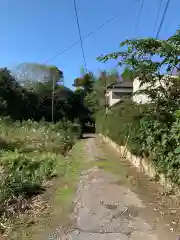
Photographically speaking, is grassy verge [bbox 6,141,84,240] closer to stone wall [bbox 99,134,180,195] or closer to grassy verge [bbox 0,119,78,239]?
grassy verge [bbox 0,119,78,239]

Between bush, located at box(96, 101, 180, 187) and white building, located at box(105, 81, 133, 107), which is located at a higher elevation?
white building, located at box(105, 81, 133, 107)

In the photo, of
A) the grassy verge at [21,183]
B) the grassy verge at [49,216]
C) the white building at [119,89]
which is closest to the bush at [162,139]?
the grassy verge at [49,216]

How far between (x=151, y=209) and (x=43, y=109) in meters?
48.8

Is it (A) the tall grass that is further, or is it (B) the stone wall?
(B) the stone wall

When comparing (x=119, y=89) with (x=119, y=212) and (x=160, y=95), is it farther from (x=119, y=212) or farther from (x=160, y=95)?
(x=119, y=212)

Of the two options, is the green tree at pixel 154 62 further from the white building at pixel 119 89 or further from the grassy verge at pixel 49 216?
the white building at pixel 119 89

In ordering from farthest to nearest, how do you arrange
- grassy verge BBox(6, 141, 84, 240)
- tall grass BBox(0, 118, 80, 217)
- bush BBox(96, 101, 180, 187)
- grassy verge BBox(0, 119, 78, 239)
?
tall grass BBox(0, 118, 80, 217) < bush BBox(96, 101, 180, 187) < grassy verge BBox(0, 119, 78, 239) < grassy verge BBox(6, 141, 84, 240)

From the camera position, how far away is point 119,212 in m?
6.07

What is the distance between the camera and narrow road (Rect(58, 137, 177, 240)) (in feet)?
16.2

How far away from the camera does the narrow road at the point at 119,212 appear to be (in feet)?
16.2

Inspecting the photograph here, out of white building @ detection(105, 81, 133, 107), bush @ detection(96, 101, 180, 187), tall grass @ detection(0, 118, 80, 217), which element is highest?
white building @ detection(105, 81, 133, 107)

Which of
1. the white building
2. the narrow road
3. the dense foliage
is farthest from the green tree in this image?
the white building

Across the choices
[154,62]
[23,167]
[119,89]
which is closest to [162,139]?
[154,62]

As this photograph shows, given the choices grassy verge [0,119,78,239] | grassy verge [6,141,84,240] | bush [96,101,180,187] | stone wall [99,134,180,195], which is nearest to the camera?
grassy verge [6,141,84,240]
